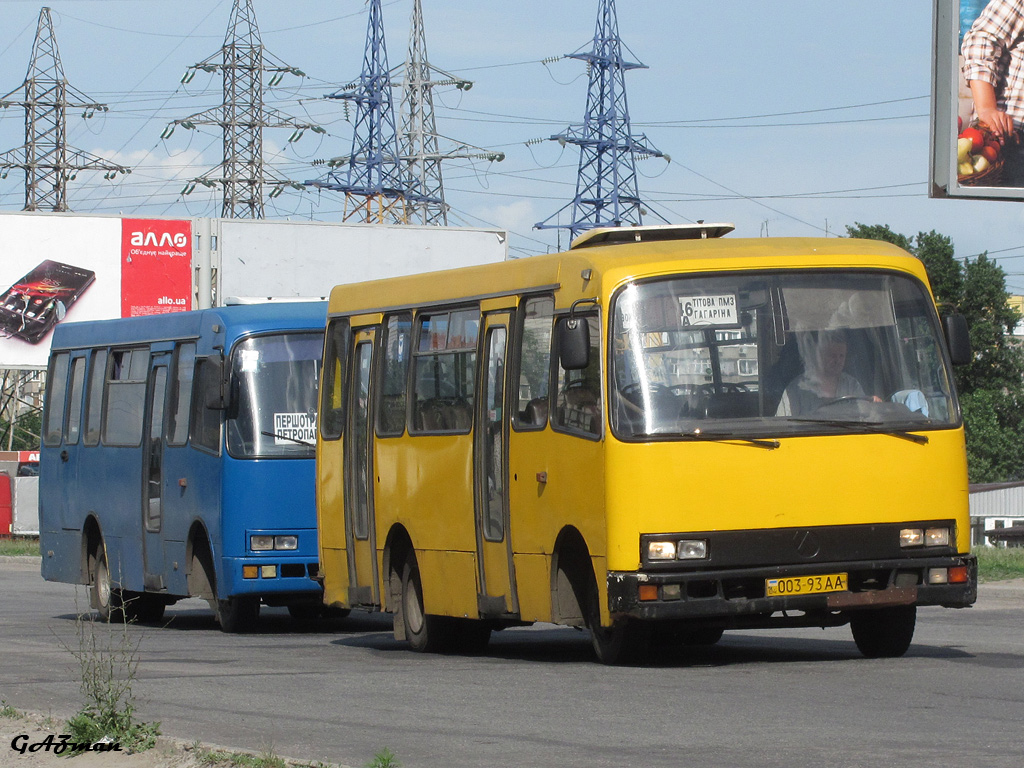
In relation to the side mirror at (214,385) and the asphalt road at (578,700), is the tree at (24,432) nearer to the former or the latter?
the side mirror at (214,385)

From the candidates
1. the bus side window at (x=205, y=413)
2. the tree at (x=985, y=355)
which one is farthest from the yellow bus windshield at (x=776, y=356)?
the tree at (x=985, y=355)

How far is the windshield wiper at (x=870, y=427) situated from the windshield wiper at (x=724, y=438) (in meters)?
0.23

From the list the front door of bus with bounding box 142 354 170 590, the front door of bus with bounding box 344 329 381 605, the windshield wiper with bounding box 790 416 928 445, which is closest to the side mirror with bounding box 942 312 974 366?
the windshield wiper with bounding box 790 416 928 445

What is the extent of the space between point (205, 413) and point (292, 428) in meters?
0.95

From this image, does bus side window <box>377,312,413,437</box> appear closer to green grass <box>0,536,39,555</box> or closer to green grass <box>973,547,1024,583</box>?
green grass <box>973,547,1024,583</box>

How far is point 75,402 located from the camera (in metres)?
20.2

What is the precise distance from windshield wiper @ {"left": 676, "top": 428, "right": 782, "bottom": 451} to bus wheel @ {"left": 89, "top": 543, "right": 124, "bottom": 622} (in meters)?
9.84

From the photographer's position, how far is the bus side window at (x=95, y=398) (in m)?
19.5

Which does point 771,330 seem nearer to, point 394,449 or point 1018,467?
point 394,449

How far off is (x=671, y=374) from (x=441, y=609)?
3.32 meters

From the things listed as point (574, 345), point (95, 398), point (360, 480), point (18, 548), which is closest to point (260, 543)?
point (360, 480)

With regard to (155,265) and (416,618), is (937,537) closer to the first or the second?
(416,618)

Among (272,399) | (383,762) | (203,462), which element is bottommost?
(383,762)

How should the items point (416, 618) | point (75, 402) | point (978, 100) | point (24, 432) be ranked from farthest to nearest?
point (24, 432), point (978, 100), point (75, 402), point (416, 618)
